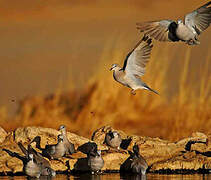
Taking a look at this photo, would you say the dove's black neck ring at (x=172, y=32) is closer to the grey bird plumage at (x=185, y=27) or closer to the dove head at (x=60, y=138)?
the grey bird plumage at (x=185, y=27)

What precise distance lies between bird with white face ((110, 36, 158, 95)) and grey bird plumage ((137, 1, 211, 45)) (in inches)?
9.8

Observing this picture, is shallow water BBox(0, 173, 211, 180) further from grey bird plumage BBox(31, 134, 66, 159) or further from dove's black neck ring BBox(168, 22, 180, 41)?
dove's black neck ring BBox(168, 22, 180, 41)

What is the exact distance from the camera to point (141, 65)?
55.6ft

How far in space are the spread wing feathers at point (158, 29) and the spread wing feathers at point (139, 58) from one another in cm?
15

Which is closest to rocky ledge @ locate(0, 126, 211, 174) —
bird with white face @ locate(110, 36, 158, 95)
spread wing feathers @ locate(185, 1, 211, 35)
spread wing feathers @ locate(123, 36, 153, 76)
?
bird with white face @ locate(110, 36, 158, 95)

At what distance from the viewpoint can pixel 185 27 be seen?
54.3ft

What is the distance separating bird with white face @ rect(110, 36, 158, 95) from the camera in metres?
16.8

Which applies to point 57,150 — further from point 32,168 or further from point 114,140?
point 114,140

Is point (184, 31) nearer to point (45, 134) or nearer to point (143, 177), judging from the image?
point (143, 177)

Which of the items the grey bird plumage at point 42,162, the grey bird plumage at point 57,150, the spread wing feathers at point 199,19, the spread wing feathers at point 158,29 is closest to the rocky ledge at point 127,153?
the grey bird plumage at point 57,150

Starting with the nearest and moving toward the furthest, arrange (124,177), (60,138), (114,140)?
(124,177) < (60,138) < (114,140)

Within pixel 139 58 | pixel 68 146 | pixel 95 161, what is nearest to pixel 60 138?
pixel 68 146

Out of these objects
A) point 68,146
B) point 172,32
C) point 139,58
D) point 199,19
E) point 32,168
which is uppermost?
point 199,19

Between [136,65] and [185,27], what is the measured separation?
1.23m
